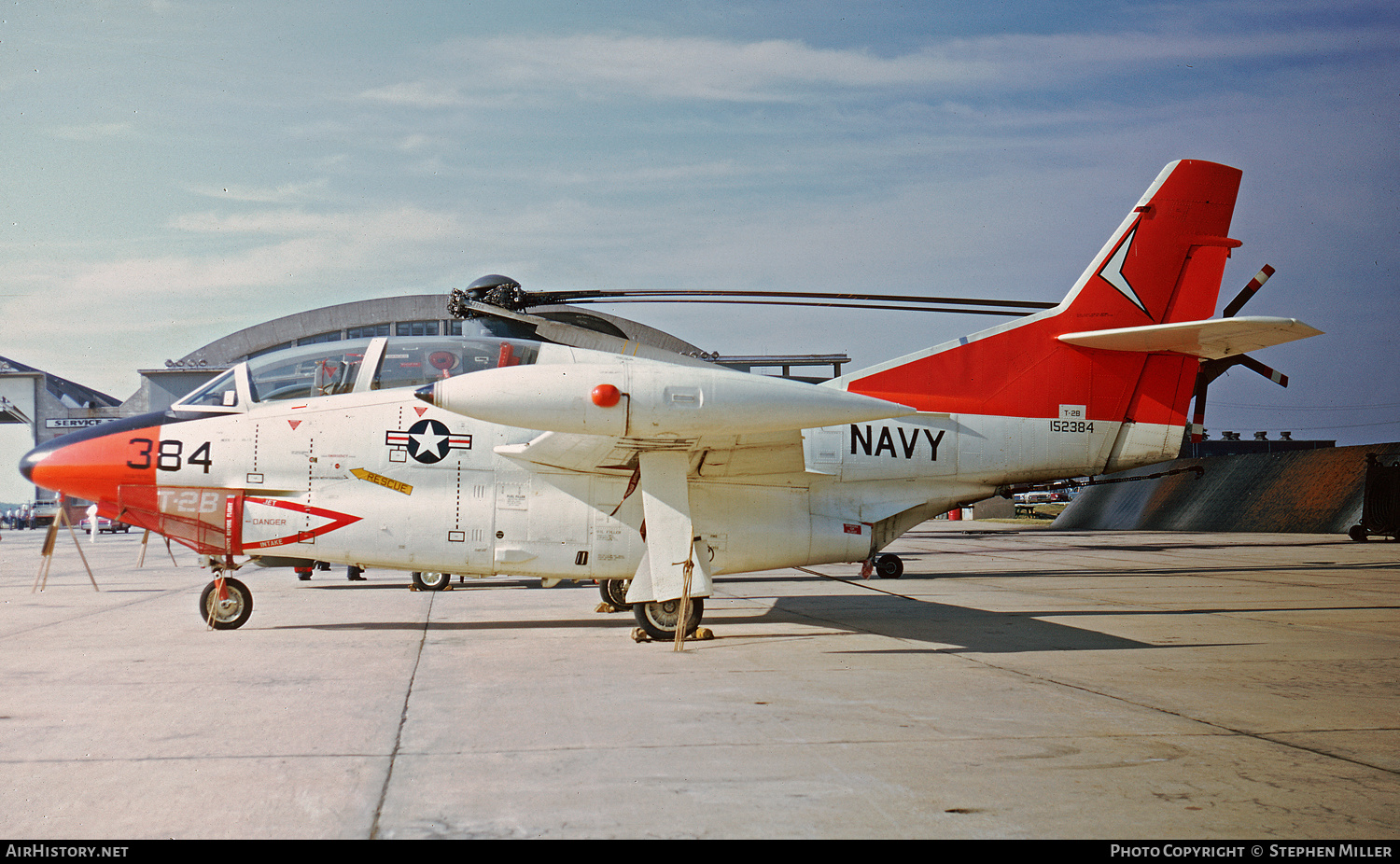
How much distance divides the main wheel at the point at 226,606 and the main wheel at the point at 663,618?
4148 mm

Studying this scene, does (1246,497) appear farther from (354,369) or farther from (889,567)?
(354,369)

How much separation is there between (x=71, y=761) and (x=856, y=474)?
7.94 metres

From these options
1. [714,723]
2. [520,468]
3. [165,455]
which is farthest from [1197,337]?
[165,455]

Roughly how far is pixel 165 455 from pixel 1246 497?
110 feet

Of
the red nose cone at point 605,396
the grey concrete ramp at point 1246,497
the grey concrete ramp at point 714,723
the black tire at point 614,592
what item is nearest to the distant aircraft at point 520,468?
the red nose cone at point 605,396

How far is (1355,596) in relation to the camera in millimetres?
12383

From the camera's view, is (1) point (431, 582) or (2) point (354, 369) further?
(1) point (431, 582)

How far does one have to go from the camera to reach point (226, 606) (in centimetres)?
960

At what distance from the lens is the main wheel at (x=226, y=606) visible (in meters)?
9.55

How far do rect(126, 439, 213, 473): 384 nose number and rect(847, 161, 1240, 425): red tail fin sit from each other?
708 centimetres

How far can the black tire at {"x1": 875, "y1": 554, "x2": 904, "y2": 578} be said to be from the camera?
1666 centimetres

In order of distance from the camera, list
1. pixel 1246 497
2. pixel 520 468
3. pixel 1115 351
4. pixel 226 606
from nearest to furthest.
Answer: pixel 520 468 → pixel 226 606 → pixel 1115 351 → pixel 1246 497

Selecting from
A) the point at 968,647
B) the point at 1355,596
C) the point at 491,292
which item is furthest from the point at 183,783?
the point at 1355,596

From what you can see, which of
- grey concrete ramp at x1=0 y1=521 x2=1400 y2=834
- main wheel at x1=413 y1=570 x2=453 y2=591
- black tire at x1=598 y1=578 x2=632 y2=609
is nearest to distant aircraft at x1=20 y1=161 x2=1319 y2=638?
grey concrete ramp at x1=0 y1=521 x2=1400 y2=834
